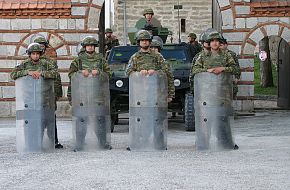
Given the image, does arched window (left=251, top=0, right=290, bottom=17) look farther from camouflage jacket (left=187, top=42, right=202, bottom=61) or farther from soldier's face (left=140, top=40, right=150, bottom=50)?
soldier's face (left=140, top=40, right=150, bottom=50)

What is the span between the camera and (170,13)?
3847 centimetres

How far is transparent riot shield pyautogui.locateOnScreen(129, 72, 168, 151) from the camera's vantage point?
10680mm

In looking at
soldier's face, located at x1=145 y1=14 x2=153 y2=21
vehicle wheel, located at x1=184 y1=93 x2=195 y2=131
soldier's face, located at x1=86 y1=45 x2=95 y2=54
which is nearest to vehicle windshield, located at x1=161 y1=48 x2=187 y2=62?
soldier's face, located at x1=145 y1=14 x2=153 y2=21

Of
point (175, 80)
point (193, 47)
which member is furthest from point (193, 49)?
point (175, 80)

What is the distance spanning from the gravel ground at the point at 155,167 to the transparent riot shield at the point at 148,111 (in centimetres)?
25

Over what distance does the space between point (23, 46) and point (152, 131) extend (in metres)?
9.24

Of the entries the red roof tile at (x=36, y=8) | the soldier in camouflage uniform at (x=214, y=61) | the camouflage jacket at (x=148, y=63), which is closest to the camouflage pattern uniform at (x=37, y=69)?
the camouflage jacket at (x=148, y=63)

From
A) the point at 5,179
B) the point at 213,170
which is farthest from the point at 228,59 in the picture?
the point at 5,179

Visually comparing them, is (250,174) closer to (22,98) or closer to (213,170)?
(213,170)

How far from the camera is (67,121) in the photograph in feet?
57.2

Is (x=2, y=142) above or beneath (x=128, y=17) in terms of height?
beneath

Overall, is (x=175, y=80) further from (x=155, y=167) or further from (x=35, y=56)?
(x=155, y=167)

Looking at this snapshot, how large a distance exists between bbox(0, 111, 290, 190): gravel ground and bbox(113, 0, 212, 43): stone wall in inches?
1022

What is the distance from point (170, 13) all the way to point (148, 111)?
2812 centimetres
